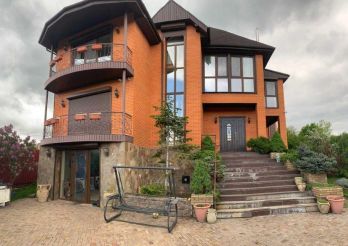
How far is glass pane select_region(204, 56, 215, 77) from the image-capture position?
15.2 meters

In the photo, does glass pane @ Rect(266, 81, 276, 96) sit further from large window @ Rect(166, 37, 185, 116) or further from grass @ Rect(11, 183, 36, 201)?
grass @ Rect(11, 183, 36, 201)

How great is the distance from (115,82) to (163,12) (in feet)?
19.5

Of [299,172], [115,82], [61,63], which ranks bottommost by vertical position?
[299,172]

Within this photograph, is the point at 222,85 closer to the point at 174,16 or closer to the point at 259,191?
the point at 174,16

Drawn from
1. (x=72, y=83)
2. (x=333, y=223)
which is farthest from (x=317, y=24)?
(x=72, y=83)

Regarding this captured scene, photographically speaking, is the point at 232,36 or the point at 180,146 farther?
the point at 232,36

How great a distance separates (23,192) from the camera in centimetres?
1294

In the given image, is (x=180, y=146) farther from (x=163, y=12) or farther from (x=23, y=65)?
(x=23, y=65)

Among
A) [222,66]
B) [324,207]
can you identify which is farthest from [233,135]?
[324,207]

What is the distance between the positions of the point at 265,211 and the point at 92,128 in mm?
7919

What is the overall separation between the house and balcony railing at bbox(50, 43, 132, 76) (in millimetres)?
49

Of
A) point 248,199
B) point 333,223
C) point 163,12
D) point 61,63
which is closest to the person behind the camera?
point 333,223

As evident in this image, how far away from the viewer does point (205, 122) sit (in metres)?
15.7

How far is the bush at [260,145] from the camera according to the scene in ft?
43.3
